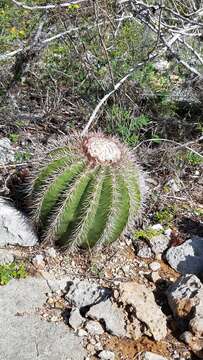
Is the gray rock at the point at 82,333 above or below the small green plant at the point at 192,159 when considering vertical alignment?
below

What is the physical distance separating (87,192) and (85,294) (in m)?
0.57

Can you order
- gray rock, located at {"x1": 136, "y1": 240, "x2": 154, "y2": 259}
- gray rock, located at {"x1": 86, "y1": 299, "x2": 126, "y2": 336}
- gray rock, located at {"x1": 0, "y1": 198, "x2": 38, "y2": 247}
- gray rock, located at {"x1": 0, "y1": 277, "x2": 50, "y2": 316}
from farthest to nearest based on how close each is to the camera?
1. gray rock, located at {"x1": 136, "y1": 240, "x2": 154, "y2": 259}
2. gray rock, located at {"x1": 0, "y1": 198, "x2": 38, "y2": 247}
3. gray rock, located at {"x1": 0, "y1": 277, "x2": 50, "y2": 316}
4. gray rock, located at {"x1": 86, "y1": 299, "x2": 126, "y2": 336}

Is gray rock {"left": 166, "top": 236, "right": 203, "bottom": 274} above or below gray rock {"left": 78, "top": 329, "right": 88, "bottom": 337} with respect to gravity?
below

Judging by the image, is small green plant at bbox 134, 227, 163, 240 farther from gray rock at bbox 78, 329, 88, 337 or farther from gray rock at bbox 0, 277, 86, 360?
gray rock at bbox 78, 329, 88, 337

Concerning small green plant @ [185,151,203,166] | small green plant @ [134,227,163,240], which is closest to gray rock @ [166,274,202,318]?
small green plant @ [134,227,163,240]

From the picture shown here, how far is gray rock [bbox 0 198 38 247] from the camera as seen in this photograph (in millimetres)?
3425

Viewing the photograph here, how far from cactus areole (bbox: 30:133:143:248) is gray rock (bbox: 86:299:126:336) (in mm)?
485

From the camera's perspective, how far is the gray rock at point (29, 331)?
109 inches

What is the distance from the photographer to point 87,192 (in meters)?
3.16

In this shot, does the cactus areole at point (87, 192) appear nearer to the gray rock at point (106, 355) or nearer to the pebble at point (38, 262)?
the pebble at point (38, 262)

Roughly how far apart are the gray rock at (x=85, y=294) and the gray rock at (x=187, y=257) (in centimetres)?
57

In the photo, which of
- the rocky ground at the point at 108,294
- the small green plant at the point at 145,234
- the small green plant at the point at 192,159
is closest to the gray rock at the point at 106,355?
the rocky ground at the point at 108,294

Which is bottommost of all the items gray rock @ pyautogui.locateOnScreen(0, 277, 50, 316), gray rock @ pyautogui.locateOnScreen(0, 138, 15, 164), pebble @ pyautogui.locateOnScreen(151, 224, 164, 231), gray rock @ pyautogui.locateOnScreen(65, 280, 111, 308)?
pebble @ pyautogui.locateOnScreen(151, 224, 164, 231)

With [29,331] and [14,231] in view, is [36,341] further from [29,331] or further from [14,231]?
[14,231]
